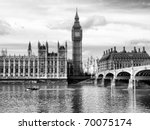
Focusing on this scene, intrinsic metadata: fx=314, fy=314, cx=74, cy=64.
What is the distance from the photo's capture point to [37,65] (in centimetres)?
5703

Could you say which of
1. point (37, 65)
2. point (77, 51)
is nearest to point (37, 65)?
point (37, 65)

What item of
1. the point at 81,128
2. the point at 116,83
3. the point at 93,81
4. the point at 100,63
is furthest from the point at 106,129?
the point at 100,63

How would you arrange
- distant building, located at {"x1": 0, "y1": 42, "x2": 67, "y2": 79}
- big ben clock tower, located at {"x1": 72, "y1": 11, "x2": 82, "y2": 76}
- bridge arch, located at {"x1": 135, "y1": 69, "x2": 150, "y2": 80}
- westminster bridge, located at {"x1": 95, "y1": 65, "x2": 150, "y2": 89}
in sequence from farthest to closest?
big ben clock tower, located at {"x1": 72, "y1": 11, "x2": 82, "y2": 76}
distant building, located at {"x1": 0, "y1": 42, "x2": 67, "y2": 79}
bridge arch, located at {"x1": 135, "y1": 69, "x2": 150, "y2": 80}
westminster bridge, located at {"x1": 95, "y1": 65, "x2": 150, "y2": 89}

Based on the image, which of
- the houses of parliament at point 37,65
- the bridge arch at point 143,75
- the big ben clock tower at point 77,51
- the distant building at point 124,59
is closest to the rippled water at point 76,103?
the bridge arch at point 143,75

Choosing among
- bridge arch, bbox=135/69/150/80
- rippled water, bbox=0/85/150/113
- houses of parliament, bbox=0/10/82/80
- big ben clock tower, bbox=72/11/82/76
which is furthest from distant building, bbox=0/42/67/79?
rippled water, bbox=0/85/150/113

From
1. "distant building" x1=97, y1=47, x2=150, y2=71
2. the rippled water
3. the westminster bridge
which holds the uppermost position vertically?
"distant building" x1=97, y1=47, x2=150, y2=71

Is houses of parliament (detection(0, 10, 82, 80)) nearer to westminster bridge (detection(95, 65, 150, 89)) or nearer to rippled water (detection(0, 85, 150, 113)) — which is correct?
westminster bridge (detection(95, 65, 150, 89))

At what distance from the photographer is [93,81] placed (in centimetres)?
5369

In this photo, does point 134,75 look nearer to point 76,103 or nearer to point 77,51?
point 76,103

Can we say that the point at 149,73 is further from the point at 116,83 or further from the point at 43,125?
the point at 43,125

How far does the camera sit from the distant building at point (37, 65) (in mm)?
56094

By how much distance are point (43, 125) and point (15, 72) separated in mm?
51871

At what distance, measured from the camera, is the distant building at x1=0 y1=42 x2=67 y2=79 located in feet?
184

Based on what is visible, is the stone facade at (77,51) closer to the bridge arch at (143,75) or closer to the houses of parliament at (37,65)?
the houses of parliament at (37,65)
